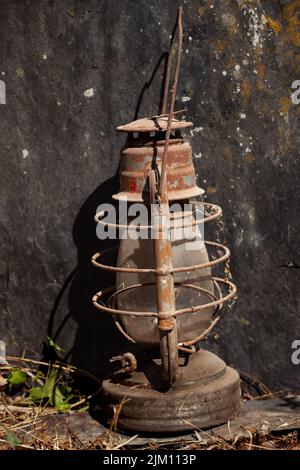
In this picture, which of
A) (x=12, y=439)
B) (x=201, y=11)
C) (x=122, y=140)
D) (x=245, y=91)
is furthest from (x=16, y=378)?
(x=201, y=11)

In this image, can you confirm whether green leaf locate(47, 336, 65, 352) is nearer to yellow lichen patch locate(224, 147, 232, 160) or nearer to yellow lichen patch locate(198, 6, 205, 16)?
yellow lichen patch locate(224, 147, 232, 160)

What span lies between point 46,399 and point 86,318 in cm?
44

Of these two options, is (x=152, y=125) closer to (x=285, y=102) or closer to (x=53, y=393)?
(x=285, y=102)

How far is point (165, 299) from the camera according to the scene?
127 inches

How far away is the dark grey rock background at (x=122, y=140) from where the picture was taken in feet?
12.1

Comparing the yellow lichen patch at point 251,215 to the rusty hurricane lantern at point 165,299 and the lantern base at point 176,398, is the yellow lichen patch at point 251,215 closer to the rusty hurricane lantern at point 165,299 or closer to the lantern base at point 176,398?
the rusty hurricane lantern at point 165,299

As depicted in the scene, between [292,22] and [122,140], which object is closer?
[292,22]

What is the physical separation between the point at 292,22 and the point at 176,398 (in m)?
1.71

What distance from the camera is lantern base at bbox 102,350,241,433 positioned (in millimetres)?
3307

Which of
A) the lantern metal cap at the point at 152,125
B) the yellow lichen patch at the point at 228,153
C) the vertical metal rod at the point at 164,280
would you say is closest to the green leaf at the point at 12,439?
the vertical metal rod at the point at 164,280
